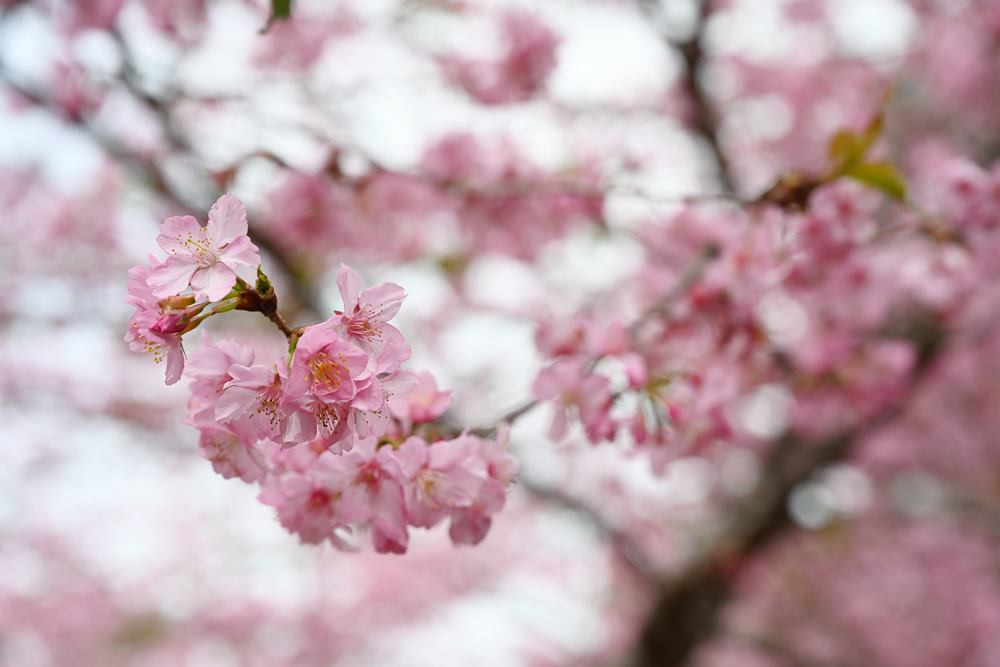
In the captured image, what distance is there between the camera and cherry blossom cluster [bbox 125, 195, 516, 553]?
0.80 metres

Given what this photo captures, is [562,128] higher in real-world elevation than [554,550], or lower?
higher

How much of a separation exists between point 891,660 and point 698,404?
576cm

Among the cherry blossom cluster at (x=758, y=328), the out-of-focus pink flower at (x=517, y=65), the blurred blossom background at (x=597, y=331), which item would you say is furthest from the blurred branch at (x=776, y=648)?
the out-of-focus pink flower at (x=517, y=65)

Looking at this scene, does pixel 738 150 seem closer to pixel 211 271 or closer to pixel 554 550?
pixel 554 550

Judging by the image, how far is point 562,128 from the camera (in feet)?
17.8

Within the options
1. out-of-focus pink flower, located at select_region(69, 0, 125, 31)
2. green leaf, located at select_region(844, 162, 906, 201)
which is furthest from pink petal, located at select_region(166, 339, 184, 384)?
out-of-focus pink flower, located at select_region(69, 0, 125, 31)

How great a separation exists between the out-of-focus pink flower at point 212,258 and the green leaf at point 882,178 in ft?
3.28

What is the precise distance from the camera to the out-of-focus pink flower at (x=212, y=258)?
2.64 ft

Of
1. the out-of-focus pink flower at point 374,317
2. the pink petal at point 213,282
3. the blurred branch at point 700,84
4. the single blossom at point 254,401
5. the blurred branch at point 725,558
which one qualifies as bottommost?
the blurred branch at point 725,558

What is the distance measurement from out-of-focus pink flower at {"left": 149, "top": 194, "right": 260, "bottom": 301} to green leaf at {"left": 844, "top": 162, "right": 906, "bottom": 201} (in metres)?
1.00

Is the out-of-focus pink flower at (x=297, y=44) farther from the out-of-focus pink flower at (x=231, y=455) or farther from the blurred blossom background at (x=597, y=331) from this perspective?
the out-of-focus pink flower at (x=231, y=455)

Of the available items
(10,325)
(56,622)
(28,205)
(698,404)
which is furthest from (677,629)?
(56,622)

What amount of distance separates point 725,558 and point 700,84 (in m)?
2.30

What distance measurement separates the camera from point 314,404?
80cm
